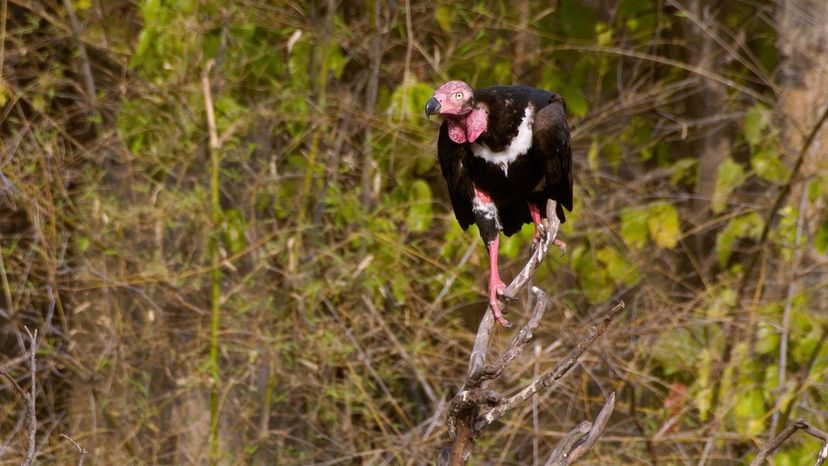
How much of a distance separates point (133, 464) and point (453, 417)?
10.4 ft

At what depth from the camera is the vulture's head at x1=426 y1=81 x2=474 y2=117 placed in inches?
139

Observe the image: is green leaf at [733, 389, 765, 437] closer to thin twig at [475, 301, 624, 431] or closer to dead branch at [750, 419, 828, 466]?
dead branch at [750, 419, 828, 466]

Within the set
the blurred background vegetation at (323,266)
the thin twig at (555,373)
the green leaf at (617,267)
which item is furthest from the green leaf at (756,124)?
the thin twig at (555,373)

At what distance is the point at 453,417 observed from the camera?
3076 mm

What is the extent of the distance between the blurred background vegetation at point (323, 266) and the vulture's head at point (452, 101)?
7.31ft

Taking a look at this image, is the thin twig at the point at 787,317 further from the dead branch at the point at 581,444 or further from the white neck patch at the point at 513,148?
the dead branch at the point at 581,444

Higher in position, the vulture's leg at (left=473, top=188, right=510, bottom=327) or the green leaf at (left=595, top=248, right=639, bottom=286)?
the vulture's leg at (left=473, top=188, right=510, bottom=327)

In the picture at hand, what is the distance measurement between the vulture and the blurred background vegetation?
198 cm

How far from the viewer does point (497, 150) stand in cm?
365

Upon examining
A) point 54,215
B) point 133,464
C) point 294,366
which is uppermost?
point 54,215

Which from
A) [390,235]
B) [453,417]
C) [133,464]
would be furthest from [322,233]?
[453,417]

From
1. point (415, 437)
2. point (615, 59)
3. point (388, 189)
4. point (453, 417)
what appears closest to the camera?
point (453, 417)

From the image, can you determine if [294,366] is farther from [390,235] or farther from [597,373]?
[597,373]

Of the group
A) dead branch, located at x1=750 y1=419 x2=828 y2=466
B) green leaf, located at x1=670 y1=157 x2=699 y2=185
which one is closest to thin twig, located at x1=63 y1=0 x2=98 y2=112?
green leaf, located at x1=670 y1=157 x2=699 y2=185
